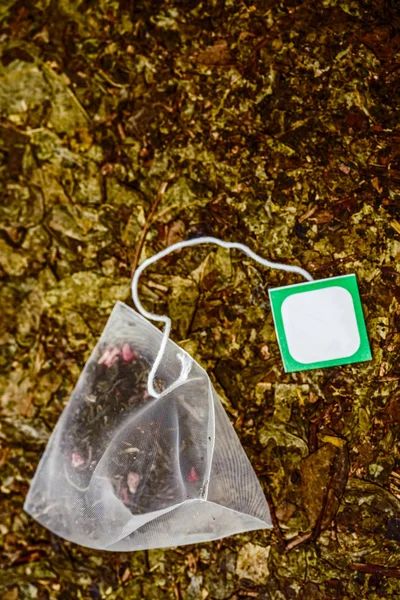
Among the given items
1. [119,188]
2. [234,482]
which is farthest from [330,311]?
[119,188]

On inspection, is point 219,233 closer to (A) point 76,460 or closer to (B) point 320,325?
(B) point 320,325

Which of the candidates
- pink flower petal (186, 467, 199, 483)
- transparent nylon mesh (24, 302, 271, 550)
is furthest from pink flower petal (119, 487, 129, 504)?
pink flower petal (186, 467, 199, 483)

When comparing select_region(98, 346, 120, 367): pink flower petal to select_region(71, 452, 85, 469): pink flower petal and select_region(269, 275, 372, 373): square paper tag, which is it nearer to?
select_region(71, 452, 85, 469): pink flower petal

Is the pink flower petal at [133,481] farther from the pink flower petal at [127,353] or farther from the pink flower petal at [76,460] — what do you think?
the pink flower petal at [127,353]

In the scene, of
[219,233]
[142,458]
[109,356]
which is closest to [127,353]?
[109,356]

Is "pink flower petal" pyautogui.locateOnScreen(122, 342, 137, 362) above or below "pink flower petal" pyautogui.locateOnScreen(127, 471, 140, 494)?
above

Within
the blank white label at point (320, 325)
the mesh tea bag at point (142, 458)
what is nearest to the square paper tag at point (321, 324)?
the blank white label at point (320, 325)
